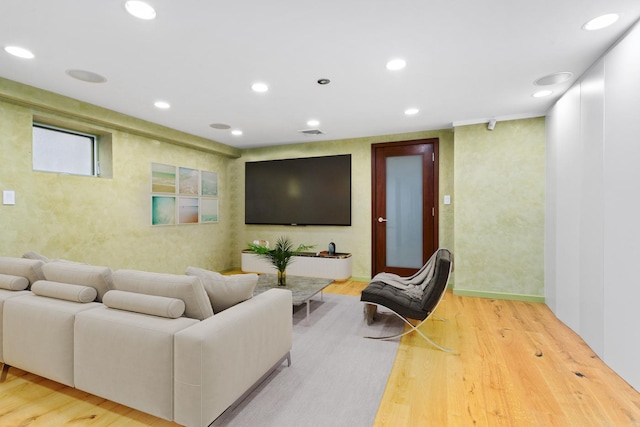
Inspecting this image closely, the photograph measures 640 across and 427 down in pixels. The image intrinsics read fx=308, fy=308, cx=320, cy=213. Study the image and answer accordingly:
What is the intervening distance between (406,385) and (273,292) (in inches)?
46.1

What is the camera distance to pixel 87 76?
295 cm

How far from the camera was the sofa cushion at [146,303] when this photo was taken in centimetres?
175

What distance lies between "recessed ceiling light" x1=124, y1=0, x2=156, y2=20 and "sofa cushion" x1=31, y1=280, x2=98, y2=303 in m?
1.83

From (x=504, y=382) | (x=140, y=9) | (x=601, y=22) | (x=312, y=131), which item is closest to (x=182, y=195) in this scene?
(x=312, y=131)

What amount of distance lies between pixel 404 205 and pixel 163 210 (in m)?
3.94

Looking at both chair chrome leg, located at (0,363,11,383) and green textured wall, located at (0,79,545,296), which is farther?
green textured wall, located at (0,79,545,296)

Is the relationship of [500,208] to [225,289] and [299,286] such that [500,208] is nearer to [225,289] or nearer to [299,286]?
[299,286]

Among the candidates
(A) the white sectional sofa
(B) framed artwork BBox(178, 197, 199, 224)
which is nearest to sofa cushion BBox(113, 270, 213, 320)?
(A) the white sectional sofa

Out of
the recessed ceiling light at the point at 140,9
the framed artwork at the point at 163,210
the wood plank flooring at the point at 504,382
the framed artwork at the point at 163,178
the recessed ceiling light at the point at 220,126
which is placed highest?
the recessed ceiling light at the point at 220,126

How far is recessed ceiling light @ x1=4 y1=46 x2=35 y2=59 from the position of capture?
8.01ft

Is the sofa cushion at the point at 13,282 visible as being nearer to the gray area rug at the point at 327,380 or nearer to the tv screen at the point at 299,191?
the gray area rug at the point at 327,380

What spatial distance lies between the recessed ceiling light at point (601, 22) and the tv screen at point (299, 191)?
3.60 metres

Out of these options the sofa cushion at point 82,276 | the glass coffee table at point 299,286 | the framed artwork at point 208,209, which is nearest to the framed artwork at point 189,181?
the framed artwork at point 208,209

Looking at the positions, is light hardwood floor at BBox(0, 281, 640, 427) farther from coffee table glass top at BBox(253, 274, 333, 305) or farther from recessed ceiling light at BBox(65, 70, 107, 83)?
recessed ceiling light at BBox(65, 70, 107, 83)
